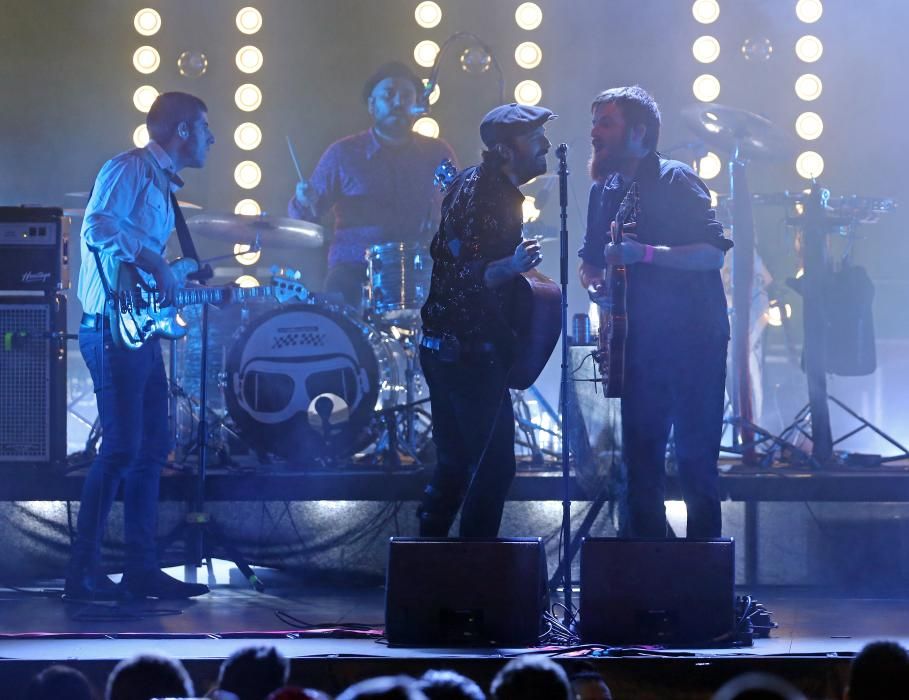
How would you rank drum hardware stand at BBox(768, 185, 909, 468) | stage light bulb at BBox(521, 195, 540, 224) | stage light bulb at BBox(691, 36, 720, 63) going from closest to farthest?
drum hardware stand at BBox(768, 185, 909, 468) < stage light bulb at BBox(521, 195, 540, 224) < stage light bulb at BBox(691, 36, 720, 63)

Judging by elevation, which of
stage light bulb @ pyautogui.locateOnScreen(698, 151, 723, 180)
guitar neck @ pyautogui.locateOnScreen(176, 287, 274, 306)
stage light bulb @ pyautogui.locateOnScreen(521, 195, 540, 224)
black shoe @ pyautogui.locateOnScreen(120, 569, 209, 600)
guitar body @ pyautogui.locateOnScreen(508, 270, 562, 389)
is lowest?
black shoe @ pyautogui.locateOnScreen(120, 569, 209, 600)

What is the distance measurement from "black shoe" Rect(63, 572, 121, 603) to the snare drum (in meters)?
2.75

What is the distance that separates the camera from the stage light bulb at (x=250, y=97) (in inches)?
424

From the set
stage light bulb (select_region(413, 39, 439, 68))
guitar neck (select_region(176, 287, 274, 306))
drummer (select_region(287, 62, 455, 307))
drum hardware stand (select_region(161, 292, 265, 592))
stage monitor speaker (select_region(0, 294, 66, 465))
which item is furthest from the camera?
stage light bulb (select_region(413, 39, 439, 68))

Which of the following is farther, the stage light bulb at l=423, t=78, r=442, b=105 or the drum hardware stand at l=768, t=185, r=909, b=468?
the stage light bulb at l=423, t=78, r=442, b=105

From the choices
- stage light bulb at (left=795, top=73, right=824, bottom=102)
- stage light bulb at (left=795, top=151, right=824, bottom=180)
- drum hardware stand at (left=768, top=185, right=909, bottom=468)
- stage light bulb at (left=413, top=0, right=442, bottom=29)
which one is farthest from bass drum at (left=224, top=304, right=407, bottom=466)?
stage light bulb at (left=795, top=73, right=824, bottom=102)

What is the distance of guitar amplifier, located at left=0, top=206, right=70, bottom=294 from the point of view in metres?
6.71

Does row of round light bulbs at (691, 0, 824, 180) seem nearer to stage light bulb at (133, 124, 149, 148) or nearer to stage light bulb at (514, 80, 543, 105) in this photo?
stage light bulb at (514, 80, 543, 105)

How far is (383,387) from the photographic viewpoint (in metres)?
7.98

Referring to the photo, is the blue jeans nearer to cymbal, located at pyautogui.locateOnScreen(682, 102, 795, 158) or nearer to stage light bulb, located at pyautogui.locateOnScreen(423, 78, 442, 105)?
cymbal, located at pyautogui.locateOnScreen(682, 102, 795, 158)

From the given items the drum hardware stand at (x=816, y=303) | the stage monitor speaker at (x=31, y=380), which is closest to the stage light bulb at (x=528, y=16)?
the drum hardware stand at (x=816, y=303)

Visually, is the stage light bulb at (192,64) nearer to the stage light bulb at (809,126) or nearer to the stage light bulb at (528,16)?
the stage light bulb at (528,16)

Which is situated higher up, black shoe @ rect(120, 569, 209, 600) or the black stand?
the black stand

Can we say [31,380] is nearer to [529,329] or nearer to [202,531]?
[202,531]
